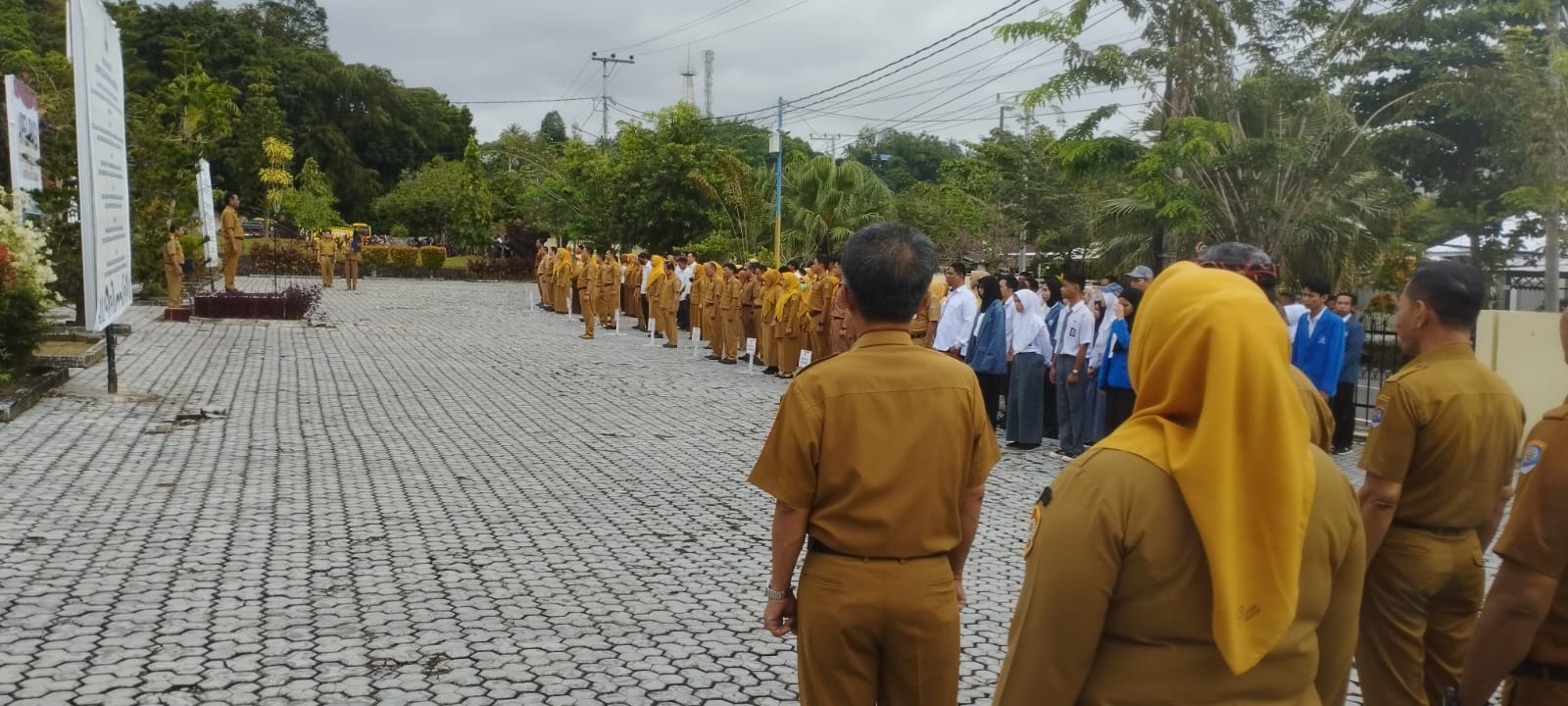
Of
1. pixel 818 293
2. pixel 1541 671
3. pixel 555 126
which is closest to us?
pixel 1541 671

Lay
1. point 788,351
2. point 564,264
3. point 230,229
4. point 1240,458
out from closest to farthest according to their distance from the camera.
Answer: point 1240,458, point 788,351, point 230,229, point 564,264

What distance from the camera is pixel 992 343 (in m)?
11.3

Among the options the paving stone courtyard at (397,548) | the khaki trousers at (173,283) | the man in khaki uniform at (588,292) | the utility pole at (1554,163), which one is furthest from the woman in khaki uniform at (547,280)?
the utility pole at (1554,163)

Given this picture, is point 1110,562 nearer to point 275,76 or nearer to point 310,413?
point 310,413

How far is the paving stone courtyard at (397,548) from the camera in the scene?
4.54m

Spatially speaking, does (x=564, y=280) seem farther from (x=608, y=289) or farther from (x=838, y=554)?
(x=838, y=554)

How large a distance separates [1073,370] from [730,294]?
8.73 m

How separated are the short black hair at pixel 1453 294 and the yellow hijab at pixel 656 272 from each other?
700 inches

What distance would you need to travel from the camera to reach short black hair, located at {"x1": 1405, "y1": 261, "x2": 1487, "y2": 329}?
332 centimetres

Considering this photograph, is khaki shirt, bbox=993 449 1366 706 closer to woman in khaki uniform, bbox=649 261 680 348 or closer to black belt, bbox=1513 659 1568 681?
black belt, bbox=1513 659 1568 681

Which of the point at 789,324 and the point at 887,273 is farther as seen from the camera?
the point at 789,324

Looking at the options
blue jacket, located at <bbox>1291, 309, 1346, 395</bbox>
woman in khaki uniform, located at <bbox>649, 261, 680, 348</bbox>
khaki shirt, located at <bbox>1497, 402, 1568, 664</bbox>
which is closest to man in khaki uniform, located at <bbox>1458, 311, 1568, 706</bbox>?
khaki shirt, located at <bbox>1497, 402, 1568, 664</bbox>

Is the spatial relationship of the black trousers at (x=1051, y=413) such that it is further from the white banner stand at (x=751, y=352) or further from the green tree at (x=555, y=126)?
the green tree at (x=555, y=126)

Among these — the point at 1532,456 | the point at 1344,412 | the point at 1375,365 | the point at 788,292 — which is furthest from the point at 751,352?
the point at 1532,456
